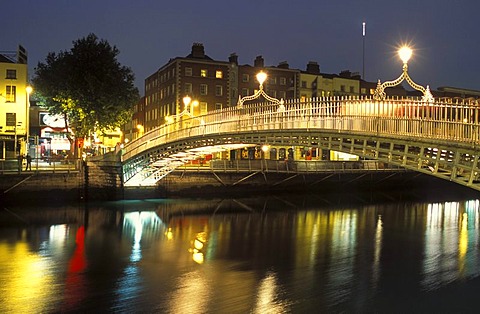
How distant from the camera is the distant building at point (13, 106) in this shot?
44.7 metres

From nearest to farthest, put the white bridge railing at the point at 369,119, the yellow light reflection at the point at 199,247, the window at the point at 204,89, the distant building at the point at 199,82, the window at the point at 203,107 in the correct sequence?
the white bridge railing at the point at 369,119 → the yellow light reflection at the point at 199,247 → the distant building at the point at 199,82 → the window at the point at 203,107 → the window at the point at 204,89

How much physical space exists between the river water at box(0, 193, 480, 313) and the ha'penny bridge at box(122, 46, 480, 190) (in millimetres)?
3416

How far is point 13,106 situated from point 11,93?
118 centimetres

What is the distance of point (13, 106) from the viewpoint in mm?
45188

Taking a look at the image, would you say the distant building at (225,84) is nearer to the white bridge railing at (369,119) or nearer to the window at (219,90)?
the window at (219,90)

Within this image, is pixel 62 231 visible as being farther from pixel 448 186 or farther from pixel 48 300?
pixel 448 186

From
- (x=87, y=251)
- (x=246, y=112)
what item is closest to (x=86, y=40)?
(x=246, y=112)

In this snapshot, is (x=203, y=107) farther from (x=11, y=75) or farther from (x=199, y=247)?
(x=199, y=247)

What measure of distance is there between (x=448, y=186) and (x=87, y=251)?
38848 mm

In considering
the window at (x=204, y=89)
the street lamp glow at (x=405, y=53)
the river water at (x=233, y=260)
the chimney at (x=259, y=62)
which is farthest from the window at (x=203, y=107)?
the street lamp glow at (x=405, y=53)

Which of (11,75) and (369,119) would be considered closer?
(369,119)

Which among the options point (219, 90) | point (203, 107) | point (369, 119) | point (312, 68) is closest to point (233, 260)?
point (369, 119)

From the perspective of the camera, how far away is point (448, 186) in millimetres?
48938

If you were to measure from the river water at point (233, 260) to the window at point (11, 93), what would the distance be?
18.6 meters
